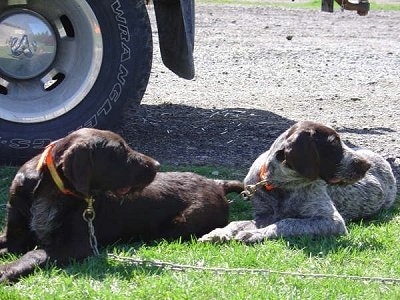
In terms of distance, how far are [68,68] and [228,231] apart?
1884mm

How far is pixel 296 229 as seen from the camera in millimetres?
5660

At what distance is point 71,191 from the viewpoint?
5.13m

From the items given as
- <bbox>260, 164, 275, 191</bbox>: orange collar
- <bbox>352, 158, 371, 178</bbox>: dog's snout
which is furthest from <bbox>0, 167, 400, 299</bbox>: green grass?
<bbox>260, 164, 275, 191</bbox>: orange collar

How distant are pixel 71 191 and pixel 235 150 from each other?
8.51 ft

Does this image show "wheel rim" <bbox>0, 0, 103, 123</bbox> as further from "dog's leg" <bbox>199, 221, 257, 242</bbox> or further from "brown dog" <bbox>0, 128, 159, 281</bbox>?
"dog's leg" <bbox>199, 221, 257, 242</bbox>

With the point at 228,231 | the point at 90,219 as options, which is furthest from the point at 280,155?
the point at 90,219

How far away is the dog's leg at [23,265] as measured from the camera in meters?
4.78

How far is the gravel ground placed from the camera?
770cm

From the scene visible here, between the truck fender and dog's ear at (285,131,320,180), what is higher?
the truck fender

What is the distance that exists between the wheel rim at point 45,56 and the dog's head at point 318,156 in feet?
5.39

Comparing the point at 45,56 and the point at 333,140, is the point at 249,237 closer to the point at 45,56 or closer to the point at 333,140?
the point at 333,140

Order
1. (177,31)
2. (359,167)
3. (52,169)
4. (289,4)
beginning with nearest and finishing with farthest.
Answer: (52,169) < (359,167) < (177,31) < (289,4)

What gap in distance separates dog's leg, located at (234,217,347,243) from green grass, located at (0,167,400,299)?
77 millimetres

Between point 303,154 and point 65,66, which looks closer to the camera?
point 303,154
